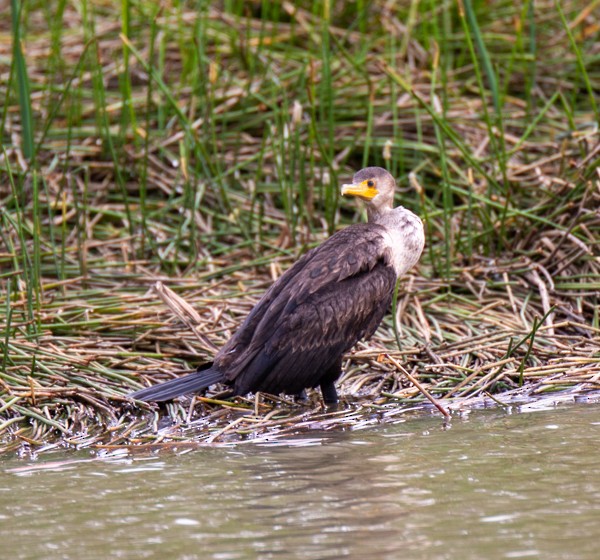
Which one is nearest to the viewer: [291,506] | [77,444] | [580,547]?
[580,547]

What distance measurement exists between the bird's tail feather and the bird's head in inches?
44.7

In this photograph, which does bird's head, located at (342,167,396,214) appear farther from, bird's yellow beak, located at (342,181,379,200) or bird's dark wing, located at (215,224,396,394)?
bird's dark wing, located at (215,224,396,394)

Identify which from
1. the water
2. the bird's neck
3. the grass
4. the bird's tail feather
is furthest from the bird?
the water

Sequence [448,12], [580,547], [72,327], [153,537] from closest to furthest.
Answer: [580,547]
[153,537]
[72,327]
[448,12]

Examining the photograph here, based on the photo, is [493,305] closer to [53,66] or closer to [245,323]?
[245,323]

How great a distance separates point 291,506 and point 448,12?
6.22m

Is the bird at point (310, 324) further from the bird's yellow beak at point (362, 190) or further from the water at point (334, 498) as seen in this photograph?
the water at point (334, 498)

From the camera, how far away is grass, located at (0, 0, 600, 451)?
4.79m

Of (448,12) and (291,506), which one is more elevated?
(448,12)

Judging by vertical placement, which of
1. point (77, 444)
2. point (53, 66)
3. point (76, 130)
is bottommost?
point (77, 444)

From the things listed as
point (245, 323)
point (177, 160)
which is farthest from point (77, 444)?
point (177, 160)

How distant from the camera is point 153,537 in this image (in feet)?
9.51

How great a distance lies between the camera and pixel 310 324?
4.57 meters

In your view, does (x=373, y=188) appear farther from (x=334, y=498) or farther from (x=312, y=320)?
(x=334, y=498)
